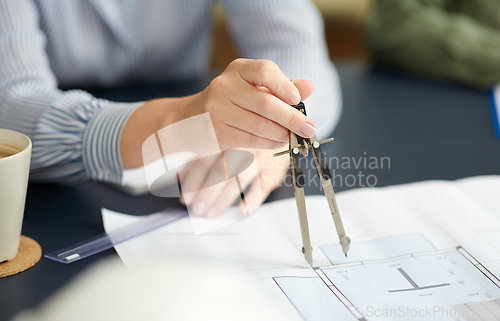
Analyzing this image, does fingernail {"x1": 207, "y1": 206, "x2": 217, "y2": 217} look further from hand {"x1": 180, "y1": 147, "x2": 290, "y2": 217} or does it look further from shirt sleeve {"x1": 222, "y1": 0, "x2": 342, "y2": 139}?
shirt sleeve {"x1": 222, "y1": 0, "x2": 342, "y2": 139}

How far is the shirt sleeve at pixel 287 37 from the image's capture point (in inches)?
20.3

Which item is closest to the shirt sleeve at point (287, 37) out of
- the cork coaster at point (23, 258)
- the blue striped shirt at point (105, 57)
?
the blue striped shirt at point (105, 57)

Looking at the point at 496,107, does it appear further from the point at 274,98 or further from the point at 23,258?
the point at 23,258

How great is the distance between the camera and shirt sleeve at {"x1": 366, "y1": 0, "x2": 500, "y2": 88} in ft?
1.89

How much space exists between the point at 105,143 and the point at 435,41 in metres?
0.47

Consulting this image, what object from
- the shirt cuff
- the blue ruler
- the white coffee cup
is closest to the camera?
the white coffee cup

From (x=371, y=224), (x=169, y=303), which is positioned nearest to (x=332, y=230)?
(x=371, y=224)

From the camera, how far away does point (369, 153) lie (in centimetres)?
45

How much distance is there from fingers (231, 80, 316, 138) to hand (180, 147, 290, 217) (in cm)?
6

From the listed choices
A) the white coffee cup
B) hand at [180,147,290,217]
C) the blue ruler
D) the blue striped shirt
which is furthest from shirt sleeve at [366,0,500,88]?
the white coffee cup

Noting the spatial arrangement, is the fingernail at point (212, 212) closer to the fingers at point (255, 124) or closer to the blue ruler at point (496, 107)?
the fingers at point (255, 124)

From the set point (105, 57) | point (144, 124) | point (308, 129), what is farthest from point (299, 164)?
point (105, 57)

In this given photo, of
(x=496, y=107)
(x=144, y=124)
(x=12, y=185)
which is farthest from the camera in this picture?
(x=496, y=107)

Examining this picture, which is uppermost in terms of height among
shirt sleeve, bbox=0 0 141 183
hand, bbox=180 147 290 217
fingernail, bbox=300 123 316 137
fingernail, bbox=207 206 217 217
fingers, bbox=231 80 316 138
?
fingers, bbox=231 80 316 138
